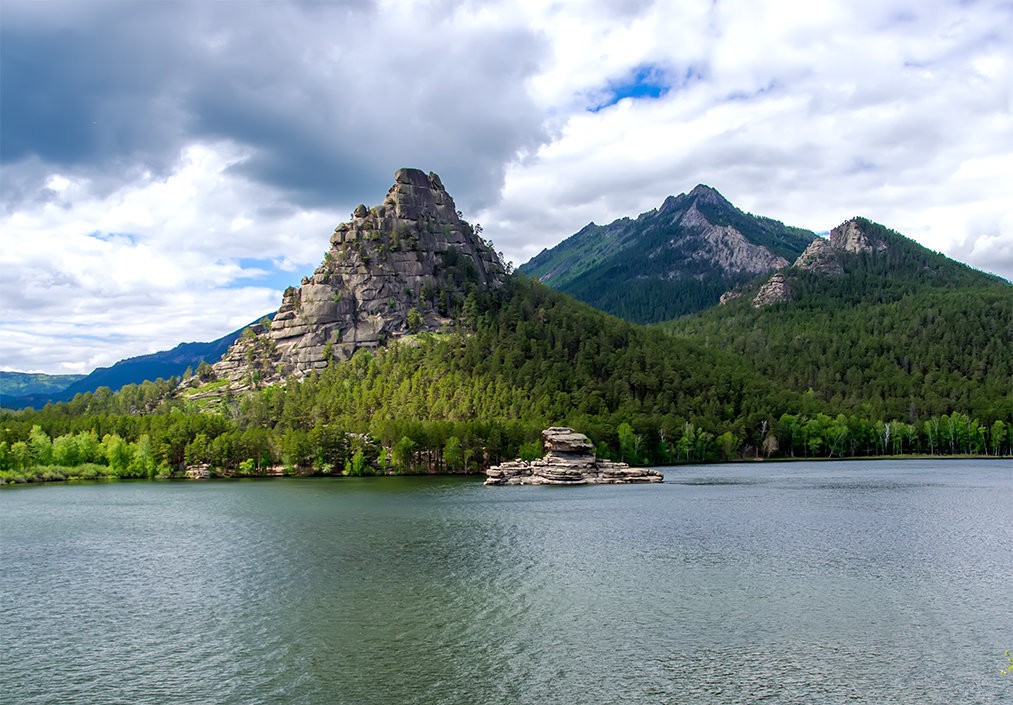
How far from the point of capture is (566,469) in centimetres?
15375

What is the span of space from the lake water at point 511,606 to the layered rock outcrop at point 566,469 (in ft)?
179

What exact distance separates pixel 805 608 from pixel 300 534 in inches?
2106

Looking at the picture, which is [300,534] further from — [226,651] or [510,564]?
[226,651]

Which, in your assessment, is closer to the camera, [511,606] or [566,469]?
[511,606]

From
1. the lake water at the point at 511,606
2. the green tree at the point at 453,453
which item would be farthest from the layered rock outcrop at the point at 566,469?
the lake water at the point at 511,606

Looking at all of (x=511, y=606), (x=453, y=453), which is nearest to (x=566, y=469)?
(x=453, y=453)

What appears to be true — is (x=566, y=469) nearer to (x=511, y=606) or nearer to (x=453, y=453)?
(x=453, y=453)

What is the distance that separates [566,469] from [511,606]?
347ft

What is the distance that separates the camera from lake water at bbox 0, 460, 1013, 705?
35438 mm

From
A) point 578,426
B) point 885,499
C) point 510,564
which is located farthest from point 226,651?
point 578,426

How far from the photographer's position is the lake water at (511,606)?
3544cm

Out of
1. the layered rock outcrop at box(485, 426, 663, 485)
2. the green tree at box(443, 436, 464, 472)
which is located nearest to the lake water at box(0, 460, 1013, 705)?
the layered rock outcrop at box(485, 426, 663, 485)

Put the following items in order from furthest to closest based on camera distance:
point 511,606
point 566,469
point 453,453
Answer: point 453,453
point 566,469
point 511,606

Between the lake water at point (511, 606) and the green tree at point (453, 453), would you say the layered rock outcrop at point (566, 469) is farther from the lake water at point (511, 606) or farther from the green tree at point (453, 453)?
the lake water at point (511, 606)
